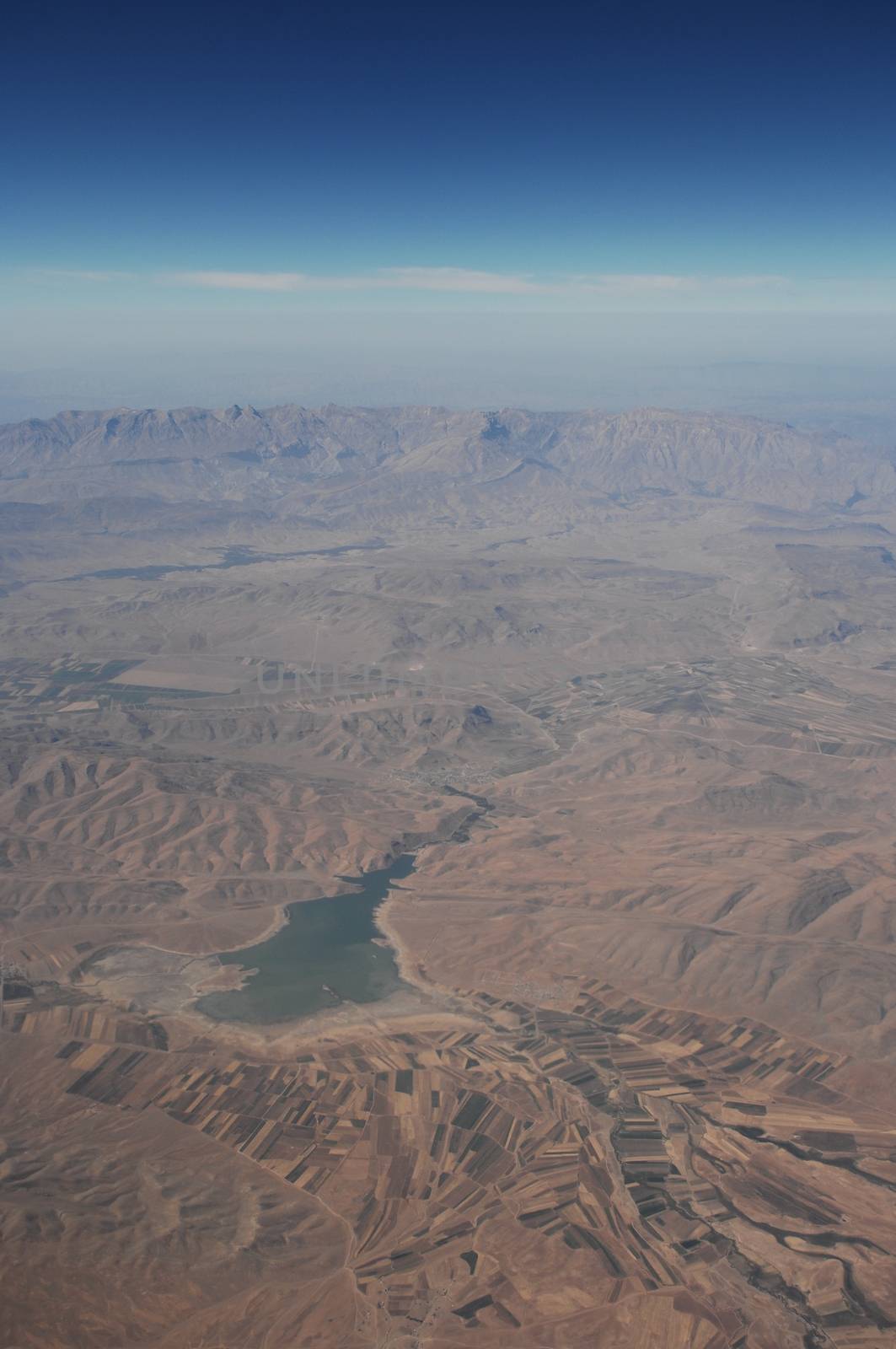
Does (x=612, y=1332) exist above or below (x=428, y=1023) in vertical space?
above

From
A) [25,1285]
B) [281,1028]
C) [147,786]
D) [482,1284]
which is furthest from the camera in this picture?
[147,786]

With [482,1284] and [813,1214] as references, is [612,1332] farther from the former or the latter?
[813,1214]

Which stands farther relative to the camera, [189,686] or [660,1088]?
[189,686]

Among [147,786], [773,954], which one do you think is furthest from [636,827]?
[147,786]

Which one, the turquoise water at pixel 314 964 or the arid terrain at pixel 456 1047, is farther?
the turquoise water at pixel 314 964

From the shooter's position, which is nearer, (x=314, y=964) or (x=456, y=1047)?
(x=456, y=1047)

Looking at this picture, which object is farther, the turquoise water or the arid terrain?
the turquoise water

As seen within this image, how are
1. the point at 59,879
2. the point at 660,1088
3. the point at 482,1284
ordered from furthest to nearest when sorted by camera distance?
the point at 59,879, the point at 660,1088, the point at 482,1284

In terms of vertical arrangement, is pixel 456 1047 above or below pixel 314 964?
above
